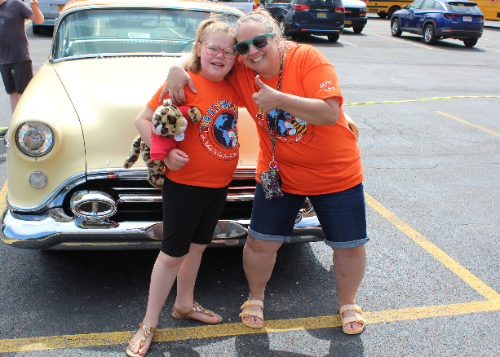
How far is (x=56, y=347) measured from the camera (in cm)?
232

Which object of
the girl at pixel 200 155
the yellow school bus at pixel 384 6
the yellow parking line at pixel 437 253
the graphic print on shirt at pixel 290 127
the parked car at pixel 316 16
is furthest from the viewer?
the yellow school bus at pixel 384 6

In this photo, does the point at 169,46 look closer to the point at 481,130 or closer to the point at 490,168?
the point at 490,168

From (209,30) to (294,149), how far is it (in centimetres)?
66

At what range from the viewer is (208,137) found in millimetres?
2082

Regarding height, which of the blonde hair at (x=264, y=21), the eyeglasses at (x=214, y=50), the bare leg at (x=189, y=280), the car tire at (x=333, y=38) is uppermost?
the blonde hair at (x=264, y=21)

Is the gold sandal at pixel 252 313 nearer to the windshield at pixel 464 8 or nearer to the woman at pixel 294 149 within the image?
the woman at pixel 294 149

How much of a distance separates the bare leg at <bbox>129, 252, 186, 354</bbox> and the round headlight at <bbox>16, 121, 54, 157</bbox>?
2.92ft

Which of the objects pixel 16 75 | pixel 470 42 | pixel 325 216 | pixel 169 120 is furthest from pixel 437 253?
pixel 470 42

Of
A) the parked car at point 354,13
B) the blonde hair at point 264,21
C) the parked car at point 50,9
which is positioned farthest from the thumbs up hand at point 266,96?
the parked car at point 354,13

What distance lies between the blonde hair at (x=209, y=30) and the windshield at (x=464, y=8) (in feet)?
48.2

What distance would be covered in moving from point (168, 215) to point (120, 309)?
0.84 metres

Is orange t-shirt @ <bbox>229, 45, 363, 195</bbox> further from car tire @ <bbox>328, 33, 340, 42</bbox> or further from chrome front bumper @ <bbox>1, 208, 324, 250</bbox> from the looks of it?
car tire @ <bbox>328, 33, 340, 42</bbox>

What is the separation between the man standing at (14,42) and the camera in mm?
5293

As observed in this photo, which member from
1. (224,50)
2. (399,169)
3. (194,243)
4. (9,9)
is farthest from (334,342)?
(9,9)
